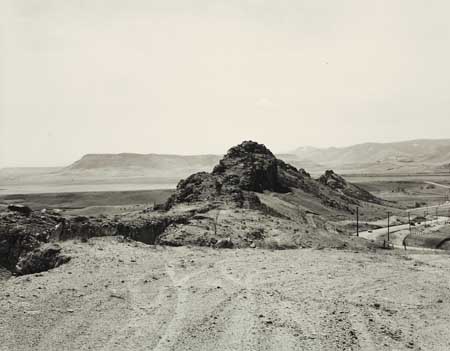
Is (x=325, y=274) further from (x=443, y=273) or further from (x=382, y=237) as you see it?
(x=382, y=237)

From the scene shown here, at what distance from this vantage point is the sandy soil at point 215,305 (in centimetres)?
1405

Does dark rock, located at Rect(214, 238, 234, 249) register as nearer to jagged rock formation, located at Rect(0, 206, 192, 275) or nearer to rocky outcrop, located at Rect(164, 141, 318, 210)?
jagged rock formation, located at Rect(0, 206, 192, 275)

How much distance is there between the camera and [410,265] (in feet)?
91.9

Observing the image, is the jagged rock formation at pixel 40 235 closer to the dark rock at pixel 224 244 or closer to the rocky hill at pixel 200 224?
the rocky hill at pixel 200 224

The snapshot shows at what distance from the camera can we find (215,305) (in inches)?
663

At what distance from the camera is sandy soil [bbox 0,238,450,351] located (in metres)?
14.1

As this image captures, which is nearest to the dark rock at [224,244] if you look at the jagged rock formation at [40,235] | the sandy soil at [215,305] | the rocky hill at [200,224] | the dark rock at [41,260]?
the rocky hill at [200,224]

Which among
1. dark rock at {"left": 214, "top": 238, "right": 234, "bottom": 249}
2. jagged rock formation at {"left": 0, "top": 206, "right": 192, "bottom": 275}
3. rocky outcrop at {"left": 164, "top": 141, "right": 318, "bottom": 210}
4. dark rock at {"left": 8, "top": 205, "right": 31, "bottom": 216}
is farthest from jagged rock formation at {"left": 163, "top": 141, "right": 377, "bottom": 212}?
dark rock at {"left": 8, "top": 205, "right": 31, "bottom": 216}

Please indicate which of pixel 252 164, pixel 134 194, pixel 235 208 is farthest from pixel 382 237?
pixel 134 194

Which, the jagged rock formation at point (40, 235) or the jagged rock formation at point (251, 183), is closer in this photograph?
the jagged rock formation at point (40, 235)

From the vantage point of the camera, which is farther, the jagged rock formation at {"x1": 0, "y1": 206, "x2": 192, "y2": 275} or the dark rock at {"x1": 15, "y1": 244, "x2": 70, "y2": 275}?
the jagged rock formation at {"x1": 0, "y1": 206, "x2": 192, "y2": 275}

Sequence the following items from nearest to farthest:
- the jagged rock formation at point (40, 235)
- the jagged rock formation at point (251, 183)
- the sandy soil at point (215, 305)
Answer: the sandy soil at point (215, 305)
the jagged rock formation at point (40, 235)
the jagged rock formation at point (251, 183)

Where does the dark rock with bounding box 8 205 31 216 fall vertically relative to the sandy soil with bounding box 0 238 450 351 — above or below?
above

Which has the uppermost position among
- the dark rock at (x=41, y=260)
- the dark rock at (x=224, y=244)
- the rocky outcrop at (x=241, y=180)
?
the rocky outcrop at (x=241, y=180)
